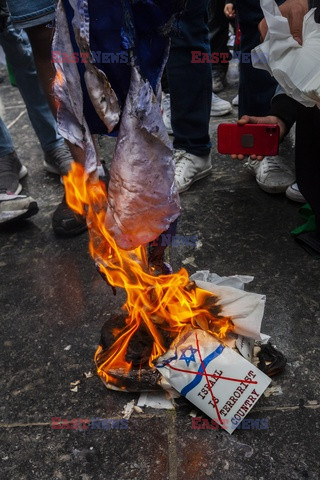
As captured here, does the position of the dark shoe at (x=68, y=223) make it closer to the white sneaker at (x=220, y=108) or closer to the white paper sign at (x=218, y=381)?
the white paper sign at (x=218, y=381)

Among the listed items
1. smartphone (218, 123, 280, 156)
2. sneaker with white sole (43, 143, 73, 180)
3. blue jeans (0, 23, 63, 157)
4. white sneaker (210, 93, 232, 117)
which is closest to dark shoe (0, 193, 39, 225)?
sneaker with white sole (43, 143, 73, 180)

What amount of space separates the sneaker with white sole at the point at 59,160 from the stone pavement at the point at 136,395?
0.28 metres

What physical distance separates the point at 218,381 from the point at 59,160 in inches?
84.8

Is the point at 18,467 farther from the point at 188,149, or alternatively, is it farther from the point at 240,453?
the point at 188,149

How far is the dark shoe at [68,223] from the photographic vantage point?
2670 millimetres

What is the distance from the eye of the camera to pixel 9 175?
3154 millimetres

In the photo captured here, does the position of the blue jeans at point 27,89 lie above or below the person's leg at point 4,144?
above

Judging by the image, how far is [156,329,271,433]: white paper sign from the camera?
4.99ft

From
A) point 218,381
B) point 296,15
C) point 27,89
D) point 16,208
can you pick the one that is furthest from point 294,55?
point 27,89

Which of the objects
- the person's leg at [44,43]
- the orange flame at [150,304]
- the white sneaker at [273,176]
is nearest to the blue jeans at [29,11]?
the person's leg at [44,43]

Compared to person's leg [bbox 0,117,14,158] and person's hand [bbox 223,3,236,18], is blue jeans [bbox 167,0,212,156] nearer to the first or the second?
person's leg [bbox 0,117,14,158]

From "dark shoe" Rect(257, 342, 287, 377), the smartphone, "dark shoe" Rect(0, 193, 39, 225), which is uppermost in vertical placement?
the smartphone

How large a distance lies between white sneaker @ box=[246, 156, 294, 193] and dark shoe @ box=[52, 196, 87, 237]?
1.07m

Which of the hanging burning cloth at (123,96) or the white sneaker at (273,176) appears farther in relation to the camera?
the white sneaker at (273,176)
